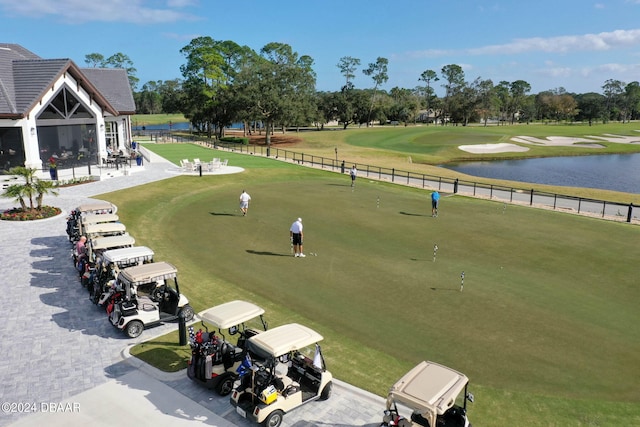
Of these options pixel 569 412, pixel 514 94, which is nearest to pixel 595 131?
pixel 514 94

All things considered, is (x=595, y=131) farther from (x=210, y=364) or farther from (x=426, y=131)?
(x=210, y=364)

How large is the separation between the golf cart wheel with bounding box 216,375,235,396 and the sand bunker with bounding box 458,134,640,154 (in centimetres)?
8789

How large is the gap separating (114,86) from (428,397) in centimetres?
5383

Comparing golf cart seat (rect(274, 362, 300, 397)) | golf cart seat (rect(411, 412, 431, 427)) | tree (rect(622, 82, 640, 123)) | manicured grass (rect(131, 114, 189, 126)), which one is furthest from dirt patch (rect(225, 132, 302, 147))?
tree (rect(622, 82, 640, 123))

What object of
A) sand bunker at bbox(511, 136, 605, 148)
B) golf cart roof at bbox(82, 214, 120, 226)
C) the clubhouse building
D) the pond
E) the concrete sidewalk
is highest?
the clubhouse building

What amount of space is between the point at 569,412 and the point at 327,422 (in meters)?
5.38

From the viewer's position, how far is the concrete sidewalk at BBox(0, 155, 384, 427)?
9.77 metres

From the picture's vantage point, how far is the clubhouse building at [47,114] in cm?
3559

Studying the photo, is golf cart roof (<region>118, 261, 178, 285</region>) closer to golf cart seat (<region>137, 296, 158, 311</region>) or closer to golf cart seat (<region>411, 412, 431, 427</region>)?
golf cart seat (<region>137, 296, 158, 311</region>)

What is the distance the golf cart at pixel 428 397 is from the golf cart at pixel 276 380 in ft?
6.23

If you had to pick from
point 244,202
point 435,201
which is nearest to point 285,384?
point 244,202

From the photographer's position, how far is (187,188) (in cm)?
3603

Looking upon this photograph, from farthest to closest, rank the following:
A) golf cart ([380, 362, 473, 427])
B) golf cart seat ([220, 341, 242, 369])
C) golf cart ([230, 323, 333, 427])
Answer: golf cart seat ([220, 341, 242, 369]), golf cart ([230, 323, 333, 427]), golf cart ([380, 362, 473, 427])

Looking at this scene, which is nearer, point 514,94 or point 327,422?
point 327,422
